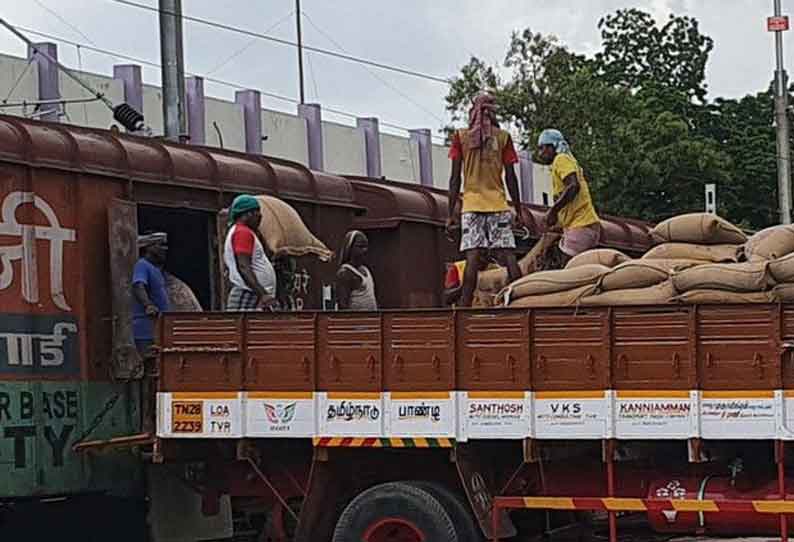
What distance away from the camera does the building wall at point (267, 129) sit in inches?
833

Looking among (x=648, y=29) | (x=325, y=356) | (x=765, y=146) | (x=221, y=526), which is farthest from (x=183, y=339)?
(x=648, y=29)

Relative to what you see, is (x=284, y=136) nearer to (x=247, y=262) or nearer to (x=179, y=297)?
(x=179, y=297)

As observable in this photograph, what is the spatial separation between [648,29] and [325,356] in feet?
160

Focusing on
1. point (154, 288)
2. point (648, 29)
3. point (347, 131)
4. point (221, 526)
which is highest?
point (648, 29)

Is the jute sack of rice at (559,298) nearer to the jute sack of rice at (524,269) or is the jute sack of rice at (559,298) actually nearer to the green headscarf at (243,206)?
the green headscarf at (243,206)

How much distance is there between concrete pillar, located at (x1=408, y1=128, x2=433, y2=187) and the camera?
31547mm

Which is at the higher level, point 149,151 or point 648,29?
point 648,29

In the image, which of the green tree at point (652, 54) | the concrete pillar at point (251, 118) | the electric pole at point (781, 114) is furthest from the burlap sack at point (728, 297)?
the green tree at point (652, 54)

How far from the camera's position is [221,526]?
9.95m

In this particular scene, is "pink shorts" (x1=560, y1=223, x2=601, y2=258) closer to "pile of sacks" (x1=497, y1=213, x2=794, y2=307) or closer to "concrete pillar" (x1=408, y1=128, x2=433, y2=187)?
"pile of sacks" (x1=497, y1=213, x2=794, y2=307)

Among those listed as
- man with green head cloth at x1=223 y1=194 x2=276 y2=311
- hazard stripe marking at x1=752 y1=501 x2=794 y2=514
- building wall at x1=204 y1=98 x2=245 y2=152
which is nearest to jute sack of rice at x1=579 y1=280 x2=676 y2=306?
hazard stripe marking at x1=752 y1=501 x2=794 y2=514

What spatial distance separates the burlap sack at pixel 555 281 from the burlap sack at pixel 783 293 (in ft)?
3.11

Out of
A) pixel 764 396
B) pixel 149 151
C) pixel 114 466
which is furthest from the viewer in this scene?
pixel 149 151

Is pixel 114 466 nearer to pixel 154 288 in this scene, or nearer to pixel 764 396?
pixel 154 288
